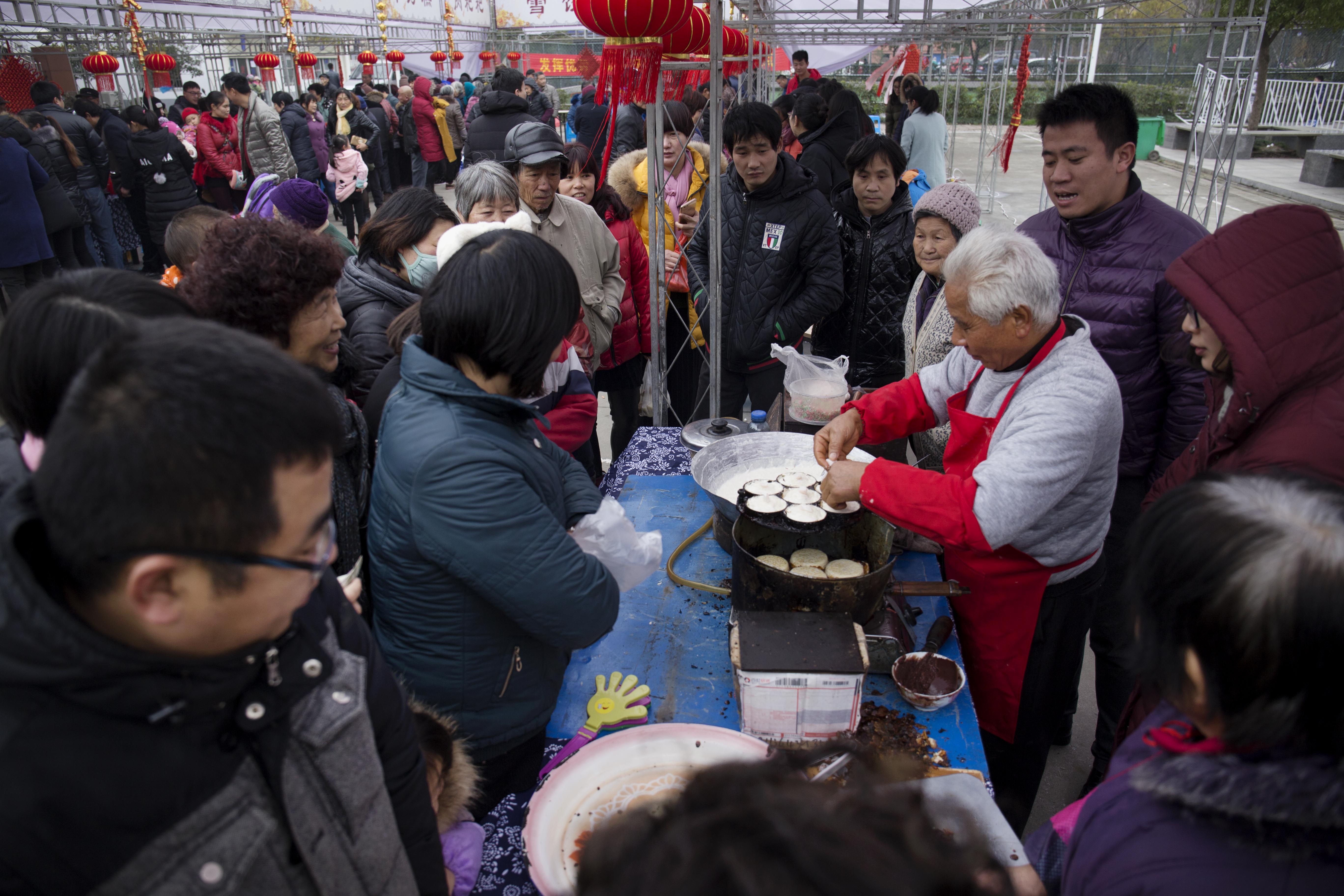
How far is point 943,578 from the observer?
2406 mm

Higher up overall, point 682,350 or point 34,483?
point 34,483

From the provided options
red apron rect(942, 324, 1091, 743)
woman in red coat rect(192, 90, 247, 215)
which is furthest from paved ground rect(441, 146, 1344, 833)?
woman in red coat rect(192, 90, 247, 215)

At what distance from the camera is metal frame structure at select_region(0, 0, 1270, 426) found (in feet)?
11.6

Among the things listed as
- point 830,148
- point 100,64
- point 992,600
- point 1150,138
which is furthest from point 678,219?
point 1150,138

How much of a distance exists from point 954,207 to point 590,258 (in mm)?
1680

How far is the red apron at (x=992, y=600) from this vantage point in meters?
1.99

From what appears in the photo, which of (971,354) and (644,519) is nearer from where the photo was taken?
(971,354)

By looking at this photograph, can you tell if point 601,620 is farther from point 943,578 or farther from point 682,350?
point 682,350

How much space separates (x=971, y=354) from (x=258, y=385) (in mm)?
1746

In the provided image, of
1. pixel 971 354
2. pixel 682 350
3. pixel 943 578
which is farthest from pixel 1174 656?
pixel 682 350

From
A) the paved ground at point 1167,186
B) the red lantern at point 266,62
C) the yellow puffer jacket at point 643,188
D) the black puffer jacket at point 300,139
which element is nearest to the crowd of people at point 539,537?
the yellow puffer jacket at point 643,188

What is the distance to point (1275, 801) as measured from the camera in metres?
0.79

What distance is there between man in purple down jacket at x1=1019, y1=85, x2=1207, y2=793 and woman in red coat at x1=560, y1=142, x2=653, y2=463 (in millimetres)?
2106

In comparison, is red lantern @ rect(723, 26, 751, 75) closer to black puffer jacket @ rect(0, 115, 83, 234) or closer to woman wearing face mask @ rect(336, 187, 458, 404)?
woman wearing face mask @ rect(336, 187, 458, 404)
